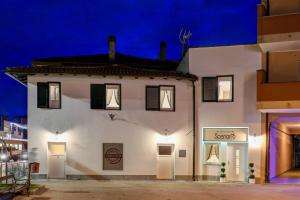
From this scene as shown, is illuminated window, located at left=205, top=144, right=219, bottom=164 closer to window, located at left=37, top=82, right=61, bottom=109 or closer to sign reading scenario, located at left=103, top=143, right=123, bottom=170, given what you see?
sign reading scenario, located at left=103, top=143, right=123, bottom=170

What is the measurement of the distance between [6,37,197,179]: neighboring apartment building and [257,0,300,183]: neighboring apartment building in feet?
13.0

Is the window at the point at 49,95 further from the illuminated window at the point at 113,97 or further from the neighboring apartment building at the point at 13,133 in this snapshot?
the illuminated window at the point at 113,97

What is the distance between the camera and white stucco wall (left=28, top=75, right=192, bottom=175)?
2278 centimetres

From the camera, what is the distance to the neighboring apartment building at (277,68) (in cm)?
2108

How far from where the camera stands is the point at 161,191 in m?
19.1

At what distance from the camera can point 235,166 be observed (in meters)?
23.1

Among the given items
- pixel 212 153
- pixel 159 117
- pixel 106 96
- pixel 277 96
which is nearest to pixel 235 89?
pixel 277 96

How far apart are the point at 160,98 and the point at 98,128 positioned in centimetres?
379

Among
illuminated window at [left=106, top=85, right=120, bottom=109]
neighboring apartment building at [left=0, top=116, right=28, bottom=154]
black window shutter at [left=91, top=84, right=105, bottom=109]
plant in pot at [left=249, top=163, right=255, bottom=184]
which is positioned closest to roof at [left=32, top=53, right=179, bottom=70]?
neighboring apartment building at [left=0, top=116, right=28, bottom=154]

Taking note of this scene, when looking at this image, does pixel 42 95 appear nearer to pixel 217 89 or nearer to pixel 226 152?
pixel 217 89

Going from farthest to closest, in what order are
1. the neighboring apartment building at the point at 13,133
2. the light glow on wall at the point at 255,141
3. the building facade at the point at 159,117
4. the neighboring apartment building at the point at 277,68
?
the building facade at the point at 159,117
the light glow on wall at the point at 255,141
the neighboring apartment building at the point at 277,68
the neighboring apartment building at the point at 13,133

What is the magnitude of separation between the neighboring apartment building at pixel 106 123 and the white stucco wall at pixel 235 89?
2.78 feet

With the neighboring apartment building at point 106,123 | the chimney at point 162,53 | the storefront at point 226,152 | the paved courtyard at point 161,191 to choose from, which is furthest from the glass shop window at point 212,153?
the chimney at point 162,53

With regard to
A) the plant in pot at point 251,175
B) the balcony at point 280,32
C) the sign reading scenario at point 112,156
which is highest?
the balcony at point 280,32
